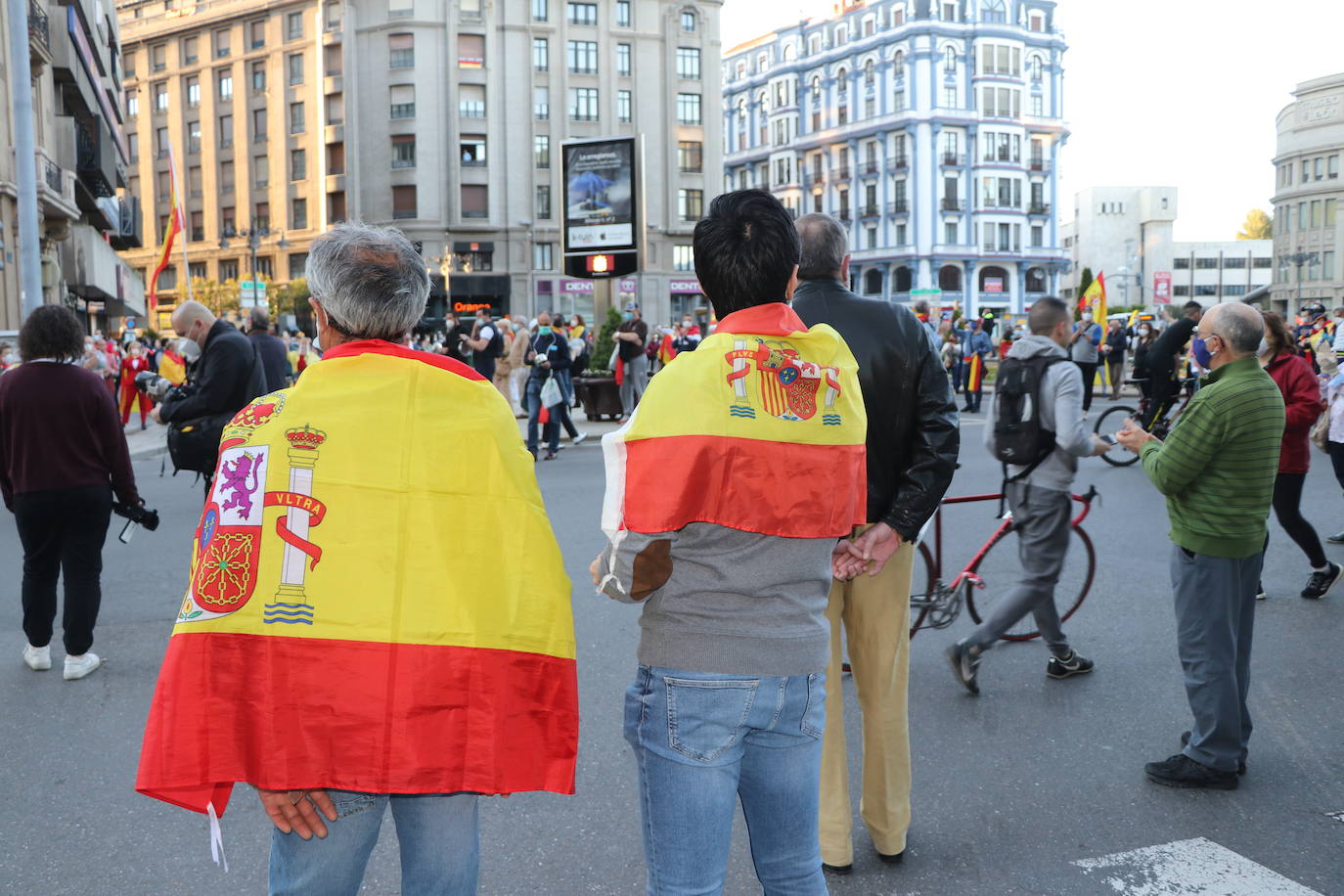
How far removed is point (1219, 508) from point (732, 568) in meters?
2.64

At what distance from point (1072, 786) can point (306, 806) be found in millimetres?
2999

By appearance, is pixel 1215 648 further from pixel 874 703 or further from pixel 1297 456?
pixel 1297 456

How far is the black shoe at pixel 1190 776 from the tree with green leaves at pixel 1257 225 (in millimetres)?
147825

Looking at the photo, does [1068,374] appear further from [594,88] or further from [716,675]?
[594,88]

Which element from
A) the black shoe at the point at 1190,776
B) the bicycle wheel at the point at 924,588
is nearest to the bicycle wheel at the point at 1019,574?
the bicycle wheel at the point at 924,588

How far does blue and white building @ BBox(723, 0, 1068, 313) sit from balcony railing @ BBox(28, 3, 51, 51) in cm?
5691

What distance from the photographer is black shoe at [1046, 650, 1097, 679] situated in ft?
17.9

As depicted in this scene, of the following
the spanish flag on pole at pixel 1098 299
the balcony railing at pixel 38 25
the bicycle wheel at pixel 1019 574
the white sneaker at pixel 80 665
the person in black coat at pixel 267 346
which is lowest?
the white sneaker at pixel 80 665

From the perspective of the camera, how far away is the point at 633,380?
1869 cm

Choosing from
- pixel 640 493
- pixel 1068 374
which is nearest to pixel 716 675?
pixel 640 493

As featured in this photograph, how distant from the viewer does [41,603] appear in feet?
18.7

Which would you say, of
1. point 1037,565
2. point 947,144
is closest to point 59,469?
point 1037,565

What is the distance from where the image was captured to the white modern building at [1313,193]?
93938 millimetres

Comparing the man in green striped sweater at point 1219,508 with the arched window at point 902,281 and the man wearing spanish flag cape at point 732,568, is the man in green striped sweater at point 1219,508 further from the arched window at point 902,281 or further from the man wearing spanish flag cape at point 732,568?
the arched window at point 902,281
